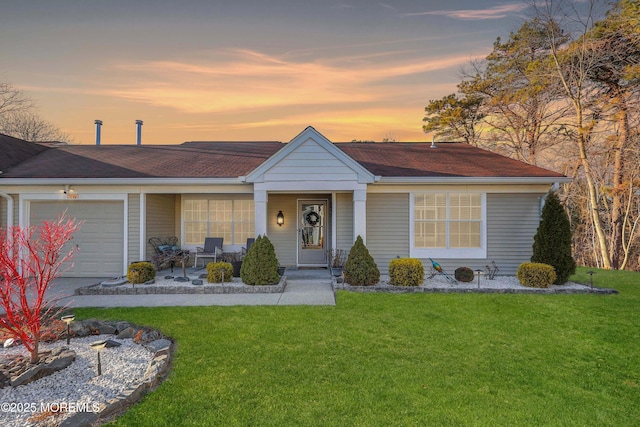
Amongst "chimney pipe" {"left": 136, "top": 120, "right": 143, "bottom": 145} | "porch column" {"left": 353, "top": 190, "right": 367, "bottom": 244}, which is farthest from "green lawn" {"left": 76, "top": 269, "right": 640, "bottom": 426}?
"chimney pipe" {"left": 136, "top": 120, "right": 143, "bottom": 145}

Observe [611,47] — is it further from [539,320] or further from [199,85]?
[199,85]

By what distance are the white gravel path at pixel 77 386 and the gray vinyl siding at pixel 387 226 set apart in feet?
22.6

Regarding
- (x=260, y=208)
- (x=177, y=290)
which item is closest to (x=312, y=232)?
(x=260, y=208)

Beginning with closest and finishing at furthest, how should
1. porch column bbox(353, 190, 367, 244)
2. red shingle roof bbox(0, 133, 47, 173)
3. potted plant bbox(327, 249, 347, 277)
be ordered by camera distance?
porch column bbox(353, 190, 367, 244)
potted plant bbox(327, 249, 347, 277)
red shingle roof bbox(0, 133, 47, 173)

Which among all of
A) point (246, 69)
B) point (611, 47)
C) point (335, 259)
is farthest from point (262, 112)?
point (611, 47)

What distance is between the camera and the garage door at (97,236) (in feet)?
33.0

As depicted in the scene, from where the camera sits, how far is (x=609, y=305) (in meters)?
7.14

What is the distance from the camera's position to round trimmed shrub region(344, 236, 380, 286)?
8.32 m

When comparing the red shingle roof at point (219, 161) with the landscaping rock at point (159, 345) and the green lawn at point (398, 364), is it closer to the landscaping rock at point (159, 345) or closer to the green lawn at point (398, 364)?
the green lawn at point (398, 364)

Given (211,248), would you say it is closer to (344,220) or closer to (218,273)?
(218,273)

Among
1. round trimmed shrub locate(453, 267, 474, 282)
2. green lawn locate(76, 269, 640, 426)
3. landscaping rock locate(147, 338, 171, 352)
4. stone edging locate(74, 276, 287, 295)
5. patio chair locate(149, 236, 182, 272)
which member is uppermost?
patio chair locate(149, 236, 182, 272)

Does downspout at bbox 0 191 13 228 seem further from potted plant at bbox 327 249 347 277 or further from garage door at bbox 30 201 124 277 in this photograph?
potted plant at bbox 327 249 347 277

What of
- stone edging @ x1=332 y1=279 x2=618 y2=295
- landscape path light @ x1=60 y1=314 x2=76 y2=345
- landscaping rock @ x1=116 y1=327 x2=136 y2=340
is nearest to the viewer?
landscape path light @ x1=60 y1=314 x2=76 y2=345

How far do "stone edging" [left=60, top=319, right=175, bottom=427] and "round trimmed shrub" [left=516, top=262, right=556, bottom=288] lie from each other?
27.5 feet
